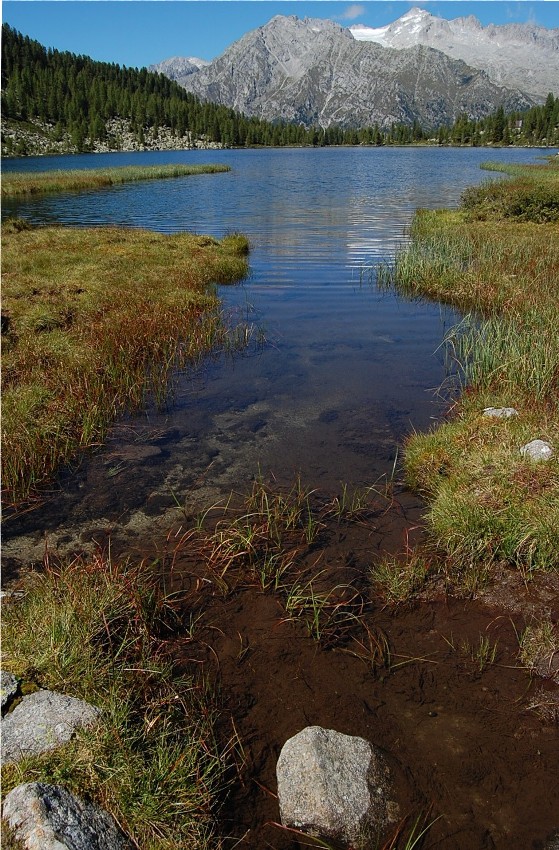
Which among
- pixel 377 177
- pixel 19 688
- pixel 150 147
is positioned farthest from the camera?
pixel 150 147

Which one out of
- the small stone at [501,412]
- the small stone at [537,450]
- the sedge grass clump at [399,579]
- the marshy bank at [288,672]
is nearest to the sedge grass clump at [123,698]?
the marshy bank at [288,672]

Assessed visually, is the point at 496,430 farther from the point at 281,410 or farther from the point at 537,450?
the point at 281,410

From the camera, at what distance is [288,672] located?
6.70 m

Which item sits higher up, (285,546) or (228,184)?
(228,184)

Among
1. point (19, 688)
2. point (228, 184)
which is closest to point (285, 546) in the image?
point (19, 688)

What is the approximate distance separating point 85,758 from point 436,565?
18.0 feet

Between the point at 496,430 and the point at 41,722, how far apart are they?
29.5 feet

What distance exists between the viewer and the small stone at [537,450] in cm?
947

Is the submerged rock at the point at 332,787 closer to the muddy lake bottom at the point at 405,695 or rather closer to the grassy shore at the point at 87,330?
the muddy lake bottom at the point at 405,695

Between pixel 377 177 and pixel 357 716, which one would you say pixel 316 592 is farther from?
pixel 377 177

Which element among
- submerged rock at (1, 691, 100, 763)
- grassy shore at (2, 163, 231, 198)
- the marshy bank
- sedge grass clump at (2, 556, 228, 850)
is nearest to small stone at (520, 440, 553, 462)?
the marshy bank

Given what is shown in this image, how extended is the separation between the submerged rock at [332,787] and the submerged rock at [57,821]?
145 centimetres

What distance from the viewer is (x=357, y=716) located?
6.13 meters

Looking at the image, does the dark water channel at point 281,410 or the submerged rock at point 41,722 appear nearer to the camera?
the submerged rock at point 41,722
